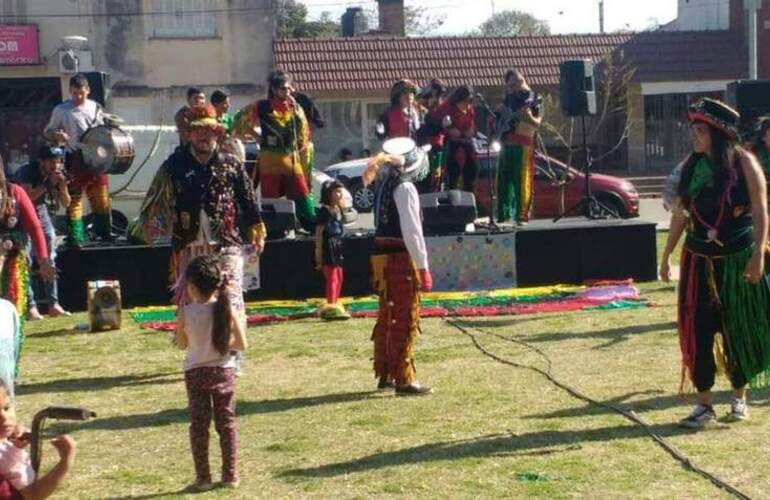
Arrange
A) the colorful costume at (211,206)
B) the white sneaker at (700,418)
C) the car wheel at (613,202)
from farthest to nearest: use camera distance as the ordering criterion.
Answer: the car wheel at (613,202) → the colorful costume at (211,206) → the white sneaker at (700,418)

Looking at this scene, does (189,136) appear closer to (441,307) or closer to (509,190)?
(441,307)

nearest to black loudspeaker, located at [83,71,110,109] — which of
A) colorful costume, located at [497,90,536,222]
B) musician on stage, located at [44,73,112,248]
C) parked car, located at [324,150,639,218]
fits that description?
musician on stage, located at [44,73,112,248]

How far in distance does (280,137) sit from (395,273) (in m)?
4.78

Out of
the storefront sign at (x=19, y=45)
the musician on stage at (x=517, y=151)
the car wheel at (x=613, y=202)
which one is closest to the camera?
the musician on stage at (x=517, y=151)

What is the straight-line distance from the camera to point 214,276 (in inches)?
282

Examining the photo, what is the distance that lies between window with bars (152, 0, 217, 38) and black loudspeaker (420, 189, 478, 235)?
20.8 meters

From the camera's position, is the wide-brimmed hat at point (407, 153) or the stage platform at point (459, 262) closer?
the wide-brimmed hat at point (407, 153)

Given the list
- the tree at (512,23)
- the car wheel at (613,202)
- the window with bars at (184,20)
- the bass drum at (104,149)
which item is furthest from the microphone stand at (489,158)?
the tree at (512,23)

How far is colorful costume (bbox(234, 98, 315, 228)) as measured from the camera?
13.6 m

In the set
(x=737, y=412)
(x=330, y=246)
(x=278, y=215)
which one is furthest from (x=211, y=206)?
(x=278, y=215)

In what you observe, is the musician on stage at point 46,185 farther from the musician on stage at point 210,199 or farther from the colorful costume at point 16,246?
the musician on stage at point 210,199

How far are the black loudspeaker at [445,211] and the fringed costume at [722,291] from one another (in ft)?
21.6

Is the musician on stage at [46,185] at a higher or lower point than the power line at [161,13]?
lower

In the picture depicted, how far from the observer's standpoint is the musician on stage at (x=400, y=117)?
1493 centimetres
